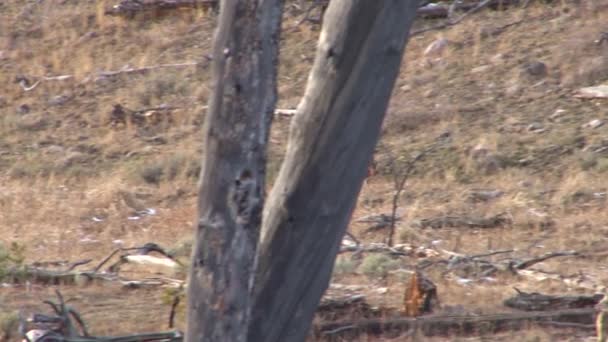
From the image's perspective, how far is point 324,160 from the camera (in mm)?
4773

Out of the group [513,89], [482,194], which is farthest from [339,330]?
[513,89]

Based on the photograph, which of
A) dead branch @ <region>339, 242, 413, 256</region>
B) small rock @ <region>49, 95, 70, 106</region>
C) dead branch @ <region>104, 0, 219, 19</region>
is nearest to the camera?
dead branch @ <region>339, 242, 413, 256</region>

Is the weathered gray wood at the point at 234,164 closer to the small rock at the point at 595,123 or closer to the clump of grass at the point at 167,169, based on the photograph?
the clump of grass at the point at 167,169

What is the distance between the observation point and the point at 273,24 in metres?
4.16

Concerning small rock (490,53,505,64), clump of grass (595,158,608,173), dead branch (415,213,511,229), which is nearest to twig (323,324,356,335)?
dead branch (415,213,511,229)

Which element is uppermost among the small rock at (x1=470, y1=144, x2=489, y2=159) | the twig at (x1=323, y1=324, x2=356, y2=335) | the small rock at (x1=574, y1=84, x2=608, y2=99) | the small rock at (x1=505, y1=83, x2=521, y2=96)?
the small rock at (x1=574, y1=84, x2=608, y2=99)

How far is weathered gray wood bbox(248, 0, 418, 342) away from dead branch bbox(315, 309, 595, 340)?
63.2 inches

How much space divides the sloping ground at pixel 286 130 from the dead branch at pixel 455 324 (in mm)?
317

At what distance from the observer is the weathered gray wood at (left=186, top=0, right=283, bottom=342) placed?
4.12 metres

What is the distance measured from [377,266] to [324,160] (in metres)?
3.00

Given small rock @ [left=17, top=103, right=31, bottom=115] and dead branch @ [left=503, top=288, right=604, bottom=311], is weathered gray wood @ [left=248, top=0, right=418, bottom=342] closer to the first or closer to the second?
dead branch @ [left=503, top=288, right=604, bottom=311]

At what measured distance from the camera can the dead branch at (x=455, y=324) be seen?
21.0ft

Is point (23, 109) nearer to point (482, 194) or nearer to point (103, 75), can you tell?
point (103, 75)

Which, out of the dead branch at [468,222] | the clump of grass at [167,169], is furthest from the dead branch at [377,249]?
the clump of grass at [167,169]
